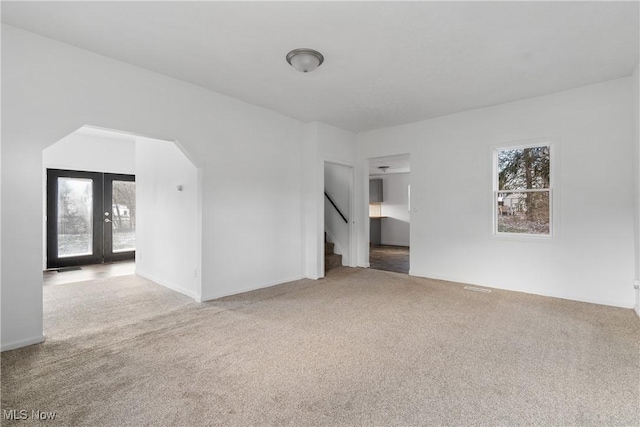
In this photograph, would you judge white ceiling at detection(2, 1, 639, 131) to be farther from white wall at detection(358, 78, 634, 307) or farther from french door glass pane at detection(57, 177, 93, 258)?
french door glass pane at detection(57, 177, 93, 258)

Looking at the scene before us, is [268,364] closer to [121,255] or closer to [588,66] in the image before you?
[588,66]

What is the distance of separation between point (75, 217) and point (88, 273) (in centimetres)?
159

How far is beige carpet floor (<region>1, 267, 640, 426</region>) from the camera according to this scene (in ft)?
5.73

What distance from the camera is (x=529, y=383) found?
6.61 feet

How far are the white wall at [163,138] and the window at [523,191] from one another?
3.10 metres

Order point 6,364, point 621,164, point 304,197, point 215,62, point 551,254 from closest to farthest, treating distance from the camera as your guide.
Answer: point 6,364 → point 215,62 → point 621,164 → point 551,254 → point 304,197

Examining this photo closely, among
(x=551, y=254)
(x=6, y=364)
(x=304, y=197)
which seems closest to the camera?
(x=6, y=364)

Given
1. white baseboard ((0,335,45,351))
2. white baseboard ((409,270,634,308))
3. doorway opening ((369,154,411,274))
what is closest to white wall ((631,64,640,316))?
white baseboard ((409,270,634,308))

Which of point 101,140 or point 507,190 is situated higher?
point 101,140

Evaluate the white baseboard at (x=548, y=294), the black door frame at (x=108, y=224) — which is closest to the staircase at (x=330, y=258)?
the white baseboard at (x=548, y=294)

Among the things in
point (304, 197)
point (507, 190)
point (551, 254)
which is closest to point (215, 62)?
point (304, 197)

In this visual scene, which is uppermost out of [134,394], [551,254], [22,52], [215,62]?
[215,62]

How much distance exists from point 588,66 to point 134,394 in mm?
5004

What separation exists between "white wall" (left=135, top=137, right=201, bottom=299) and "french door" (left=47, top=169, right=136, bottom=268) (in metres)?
2.08
